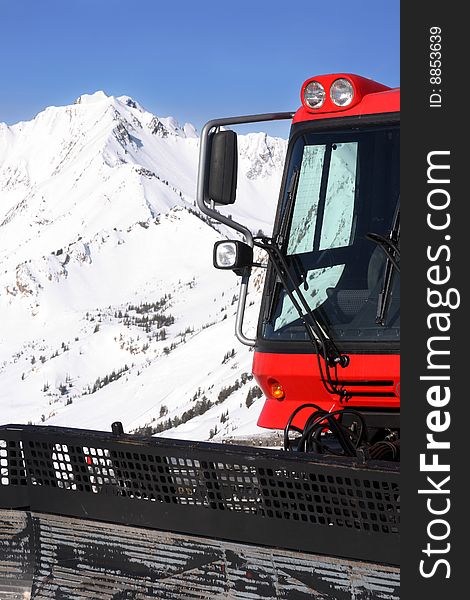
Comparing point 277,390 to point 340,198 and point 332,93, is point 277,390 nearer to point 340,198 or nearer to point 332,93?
point 340,198

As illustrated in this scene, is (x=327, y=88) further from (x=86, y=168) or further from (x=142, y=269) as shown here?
(x=86, y=168)

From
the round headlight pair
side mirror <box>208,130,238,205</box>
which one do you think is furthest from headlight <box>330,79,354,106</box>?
side mirror <box>208,130,238,205</box>

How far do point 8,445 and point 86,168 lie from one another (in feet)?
637

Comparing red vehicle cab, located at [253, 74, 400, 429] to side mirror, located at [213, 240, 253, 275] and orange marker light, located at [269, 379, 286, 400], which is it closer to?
orange marker light, located at [269, 379, 286, 400]

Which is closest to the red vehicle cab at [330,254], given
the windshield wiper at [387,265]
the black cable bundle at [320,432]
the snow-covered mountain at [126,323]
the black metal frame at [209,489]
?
the windshield wiper at [387,265]

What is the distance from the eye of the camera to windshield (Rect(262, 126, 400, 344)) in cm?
449

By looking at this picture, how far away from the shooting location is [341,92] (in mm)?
4848

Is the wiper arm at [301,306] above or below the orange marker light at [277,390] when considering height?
above

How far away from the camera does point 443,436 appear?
2.68 m

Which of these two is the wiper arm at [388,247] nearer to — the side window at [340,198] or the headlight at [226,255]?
the side window at [340,198]

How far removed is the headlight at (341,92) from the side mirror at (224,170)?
58 cm

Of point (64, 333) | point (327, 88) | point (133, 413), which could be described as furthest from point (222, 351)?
point (64, 333)

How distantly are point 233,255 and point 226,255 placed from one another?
0.14ft

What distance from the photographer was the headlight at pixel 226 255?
4598mm
